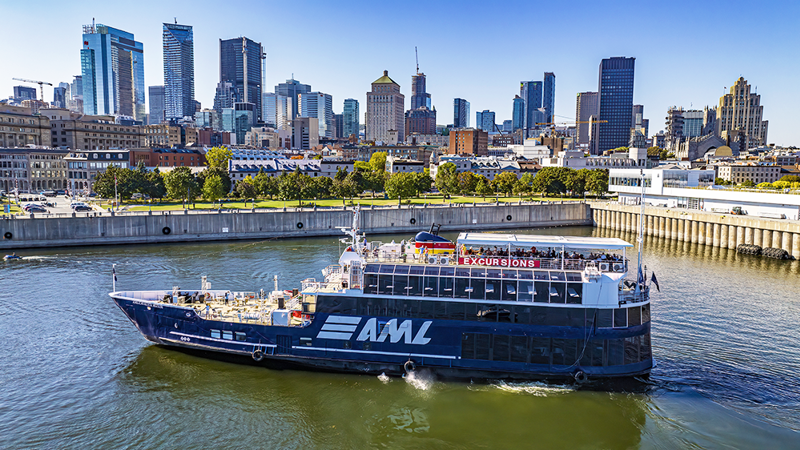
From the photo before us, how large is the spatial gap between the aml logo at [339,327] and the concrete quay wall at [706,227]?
55139mm

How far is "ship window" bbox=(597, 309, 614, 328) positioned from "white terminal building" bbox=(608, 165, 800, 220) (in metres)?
43.2

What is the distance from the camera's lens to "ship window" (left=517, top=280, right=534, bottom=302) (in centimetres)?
2659

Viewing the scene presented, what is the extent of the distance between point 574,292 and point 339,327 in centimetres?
1205

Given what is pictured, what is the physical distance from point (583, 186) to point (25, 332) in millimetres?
104415

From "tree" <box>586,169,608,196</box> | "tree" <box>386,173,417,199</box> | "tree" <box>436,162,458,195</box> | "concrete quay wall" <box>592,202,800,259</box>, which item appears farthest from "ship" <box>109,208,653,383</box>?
"tree" <box>586,169,608,196</box>

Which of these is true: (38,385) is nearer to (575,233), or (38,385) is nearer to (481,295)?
(481,295)

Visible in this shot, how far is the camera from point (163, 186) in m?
92.6

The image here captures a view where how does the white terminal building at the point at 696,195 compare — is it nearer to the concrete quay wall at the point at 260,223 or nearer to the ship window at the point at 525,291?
the concrete quay wall at the point at 260,223

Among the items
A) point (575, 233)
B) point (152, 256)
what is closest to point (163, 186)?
point (152, 256)

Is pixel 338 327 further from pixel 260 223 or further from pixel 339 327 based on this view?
pixel 260 223

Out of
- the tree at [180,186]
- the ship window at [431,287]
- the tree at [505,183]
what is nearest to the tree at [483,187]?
the tree at [505,183]

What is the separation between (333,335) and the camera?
1099 inches

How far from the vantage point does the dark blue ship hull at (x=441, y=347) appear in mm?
26375

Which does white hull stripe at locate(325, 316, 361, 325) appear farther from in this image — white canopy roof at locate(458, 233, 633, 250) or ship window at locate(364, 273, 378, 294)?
white canopy roof at locate(458, 233, 633, 250)
